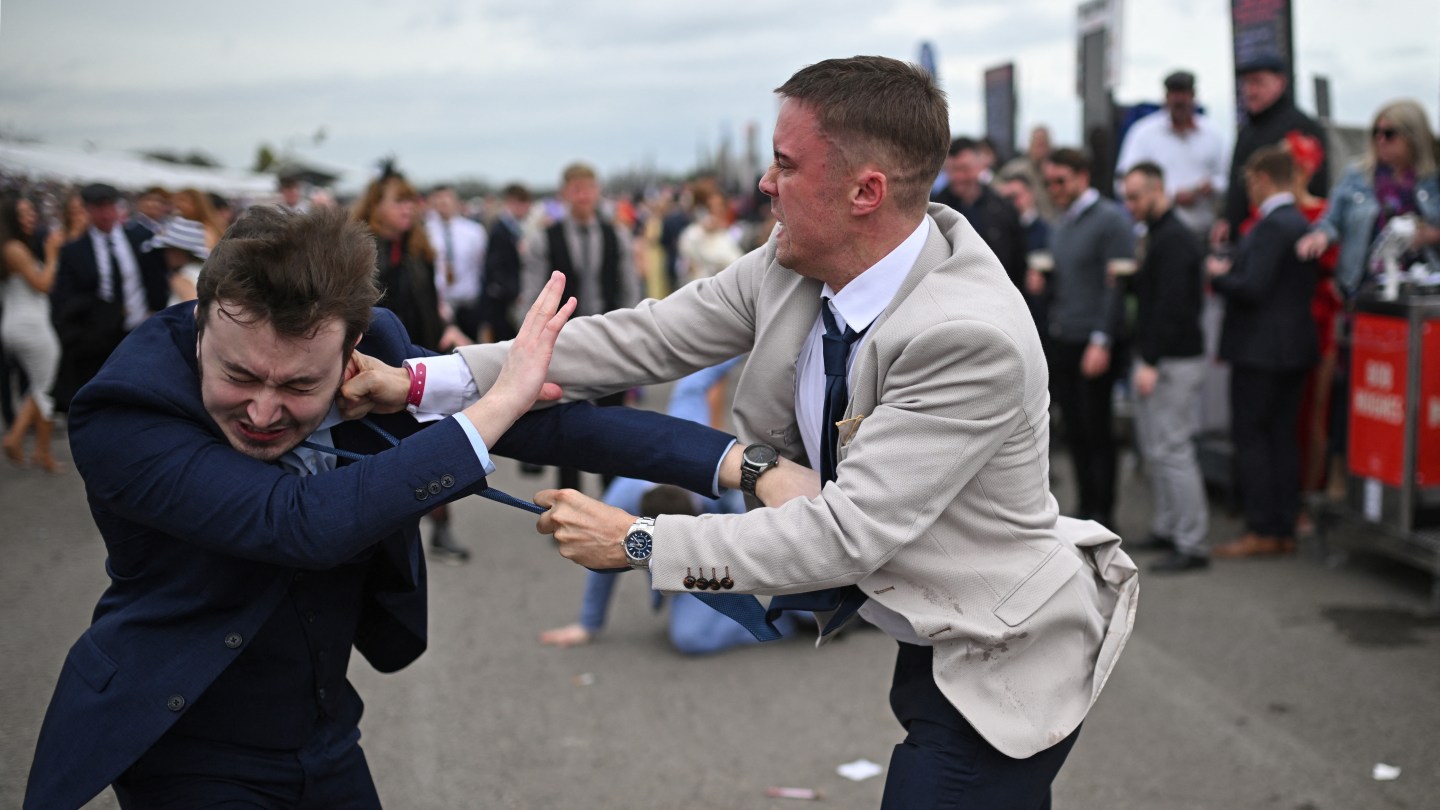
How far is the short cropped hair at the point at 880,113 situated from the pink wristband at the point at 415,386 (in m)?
0.95

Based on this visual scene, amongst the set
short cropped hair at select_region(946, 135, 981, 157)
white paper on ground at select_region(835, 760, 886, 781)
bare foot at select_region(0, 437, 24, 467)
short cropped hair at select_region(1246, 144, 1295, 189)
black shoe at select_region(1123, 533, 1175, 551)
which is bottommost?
white paper on ground at select_region(835, 760, 886, 781)

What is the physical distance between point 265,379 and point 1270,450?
21.9 feet

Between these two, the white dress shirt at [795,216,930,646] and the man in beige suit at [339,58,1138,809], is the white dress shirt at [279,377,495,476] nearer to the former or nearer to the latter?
the man in beige suit at [339,58,1138,809]

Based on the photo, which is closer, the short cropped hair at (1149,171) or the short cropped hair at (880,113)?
the short cropped hair at (880,113)

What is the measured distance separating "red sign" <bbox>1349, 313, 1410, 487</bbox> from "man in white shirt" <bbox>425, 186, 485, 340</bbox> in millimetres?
7654

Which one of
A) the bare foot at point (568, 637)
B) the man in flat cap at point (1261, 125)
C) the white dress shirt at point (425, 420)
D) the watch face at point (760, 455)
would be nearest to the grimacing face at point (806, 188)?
the watch face at point (760, 455)

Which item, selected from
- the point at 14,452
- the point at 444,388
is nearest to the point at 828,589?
the point at 444,388

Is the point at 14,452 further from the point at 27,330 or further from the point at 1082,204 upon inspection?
the point at 1082,204

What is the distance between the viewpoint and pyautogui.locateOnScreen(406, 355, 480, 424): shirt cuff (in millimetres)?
2510

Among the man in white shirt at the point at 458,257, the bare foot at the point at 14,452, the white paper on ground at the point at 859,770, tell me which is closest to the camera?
the white paper on ground at the point at 859,770

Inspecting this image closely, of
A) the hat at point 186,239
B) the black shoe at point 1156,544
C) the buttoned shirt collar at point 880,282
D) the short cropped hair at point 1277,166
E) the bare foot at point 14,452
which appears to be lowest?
the black shoe at point 1156,544

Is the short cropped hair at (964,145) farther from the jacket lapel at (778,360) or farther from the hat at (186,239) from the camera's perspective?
the jacket lapel at (778,360)

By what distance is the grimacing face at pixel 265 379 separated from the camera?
6.52ft

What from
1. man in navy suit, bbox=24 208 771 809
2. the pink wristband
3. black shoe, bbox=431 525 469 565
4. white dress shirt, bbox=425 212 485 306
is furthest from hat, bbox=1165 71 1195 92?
the pink wristband
